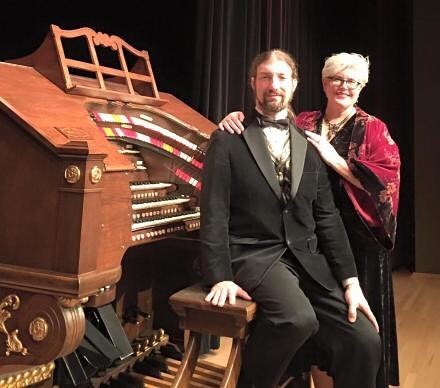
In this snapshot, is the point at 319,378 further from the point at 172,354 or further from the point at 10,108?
the point at 10,108

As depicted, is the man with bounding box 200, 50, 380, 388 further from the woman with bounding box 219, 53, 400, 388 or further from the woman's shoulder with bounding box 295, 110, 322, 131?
the woman's shoulder with bounding box 295, 110, 322, 131

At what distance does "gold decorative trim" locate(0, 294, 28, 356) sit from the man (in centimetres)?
51

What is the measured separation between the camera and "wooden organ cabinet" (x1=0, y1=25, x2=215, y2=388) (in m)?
1.30

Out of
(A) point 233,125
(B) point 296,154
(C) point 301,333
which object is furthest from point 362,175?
(C) point 301,333

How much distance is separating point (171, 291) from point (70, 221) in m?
1.24

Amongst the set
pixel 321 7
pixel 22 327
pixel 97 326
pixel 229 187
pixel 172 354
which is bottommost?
pixel 172 354

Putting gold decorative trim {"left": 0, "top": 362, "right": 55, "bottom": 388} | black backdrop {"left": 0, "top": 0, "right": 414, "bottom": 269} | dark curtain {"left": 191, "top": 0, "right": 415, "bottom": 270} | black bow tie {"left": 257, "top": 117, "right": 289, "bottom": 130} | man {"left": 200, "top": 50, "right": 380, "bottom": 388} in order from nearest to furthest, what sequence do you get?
gold decorative trim {"left": 0, "top": 362, "right": 55, "bottom": 388} < man {"left": 200, "top": 50, "right": 380, "bottom": 388} < black bow tie {"left": 257, "top": 117, "right": 289, "bottom": 130} < black backdrop {"left": 0, "top": 0, "right": 414, "bottom": 269} < dark curtain {"left": 191, "top": 0, "right": 415, "bottom": 270}

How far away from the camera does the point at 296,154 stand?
5.93ft

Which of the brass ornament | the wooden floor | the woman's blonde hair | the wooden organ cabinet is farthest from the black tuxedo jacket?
the wooden floor

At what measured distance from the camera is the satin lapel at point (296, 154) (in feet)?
5.81

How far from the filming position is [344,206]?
1997 mm

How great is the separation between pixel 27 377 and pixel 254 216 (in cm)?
78

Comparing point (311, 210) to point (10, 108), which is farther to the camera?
point (311, 210)

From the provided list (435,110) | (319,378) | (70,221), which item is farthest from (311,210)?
(435,110)
